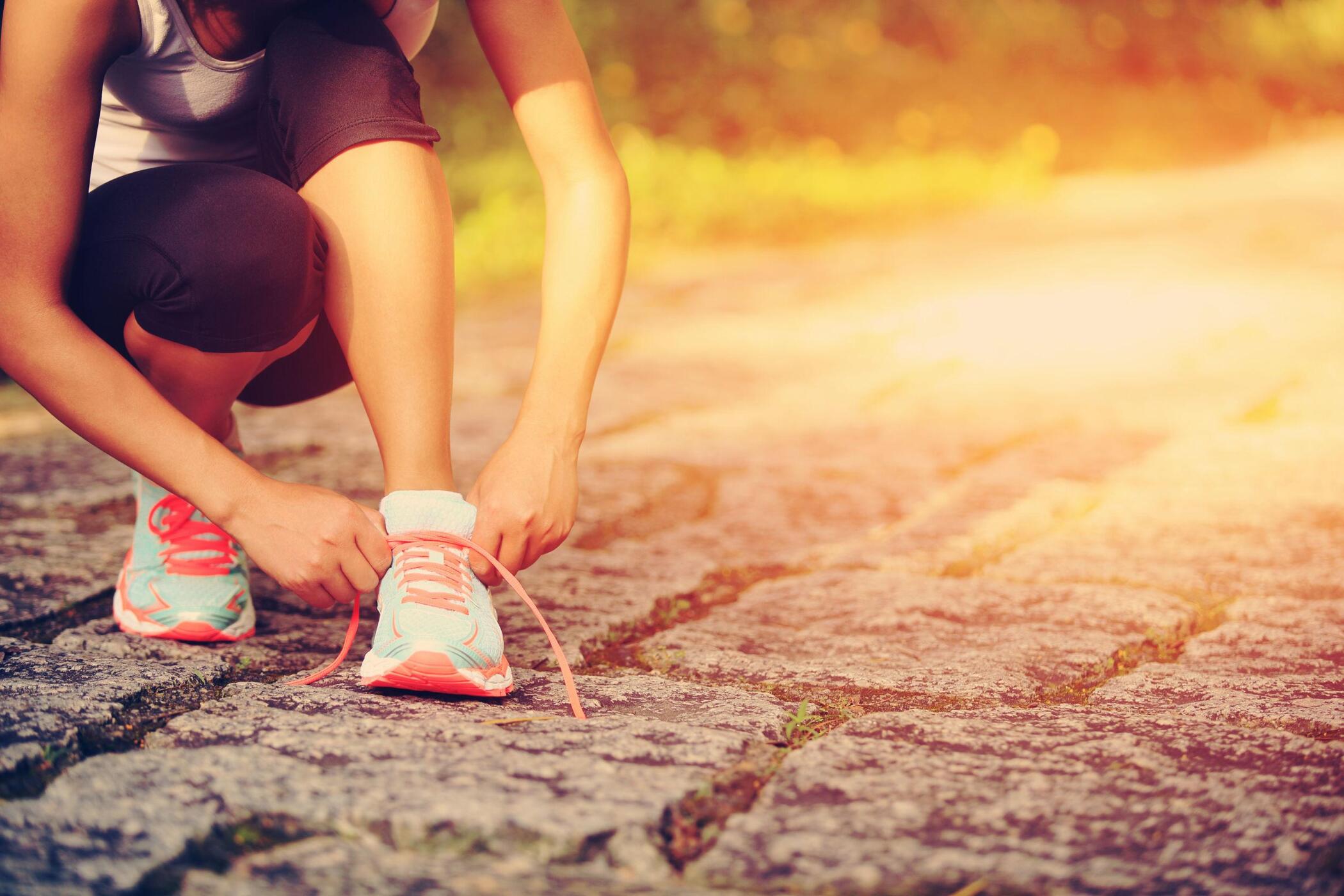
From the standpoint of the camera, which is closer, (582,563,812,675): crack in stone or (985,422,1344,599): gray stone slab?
(582,563,812,675): crack in stone

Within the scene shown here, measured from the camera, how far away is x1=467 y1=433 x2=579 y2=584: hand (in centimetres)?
123

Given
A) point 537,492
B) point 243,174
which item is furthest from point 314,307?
point 537,492

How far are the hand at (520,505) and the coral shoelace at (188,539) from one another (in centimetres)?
33

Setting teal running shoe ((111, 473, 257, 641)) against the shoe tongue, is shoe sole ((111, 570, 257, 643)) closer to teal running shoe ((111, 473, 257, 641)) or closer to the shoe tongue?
teal running shoe ((111, 473, 257, 641))

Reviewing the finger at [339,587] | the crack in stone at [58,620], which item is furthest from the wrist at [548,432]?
the crack in stone at [58,620]

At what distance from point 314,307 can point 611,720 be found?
1.79ft

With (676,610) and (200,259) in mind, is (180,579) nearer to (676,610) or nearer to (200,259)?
(200,259)

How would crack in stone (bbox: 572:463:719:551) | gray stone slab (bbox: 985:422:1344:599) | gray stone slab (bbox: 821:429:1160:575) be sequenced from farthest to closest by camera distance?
crack in stone (bbox: 572:463:719:551) → gray stone slab (bbox: 821:429:1160:575) → gray stone slab (bbox: 985:422:1344:599)

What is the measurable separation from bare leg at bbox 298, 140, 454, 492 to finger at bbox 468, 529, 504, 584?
79 mm

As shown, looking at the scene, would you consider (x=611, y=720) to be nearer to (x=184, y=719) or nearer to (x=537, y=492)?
(x=537, y=492)

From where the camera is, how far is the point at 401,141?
4.20 feet

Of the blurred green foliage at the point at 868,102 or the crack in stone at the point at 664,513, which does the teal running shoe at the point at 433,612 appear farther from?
the blurred green foliage at the point at 868,102

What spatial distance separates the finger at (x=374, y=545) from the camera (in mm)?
1195

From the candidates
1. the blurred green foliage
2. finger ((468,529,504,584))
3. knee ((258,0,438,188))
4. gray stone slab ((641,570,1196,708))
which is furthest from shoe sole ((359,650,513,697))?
the blurred green foliage
